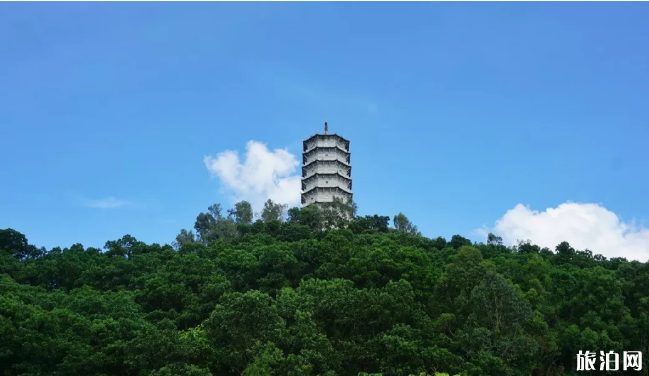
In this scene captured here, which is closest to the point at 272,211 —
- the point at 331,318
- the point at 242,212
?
the point at 242,212

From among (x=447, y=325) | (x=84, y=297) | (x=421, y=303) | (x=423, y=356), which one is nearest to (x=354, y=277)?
(x=421, y=303)

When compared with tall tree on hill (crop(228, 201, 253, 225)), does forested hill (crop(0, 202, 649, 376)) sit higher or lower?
lower

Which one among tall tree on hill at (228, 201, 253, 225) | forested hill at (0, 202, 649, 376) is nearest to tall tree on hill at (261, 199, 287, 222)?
tall tree on hill at (228, 201, 253, 225)

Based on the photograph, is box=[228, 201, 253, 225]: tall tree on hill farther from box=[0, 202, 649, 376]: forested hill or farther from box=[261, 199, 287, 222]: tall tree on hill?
box=[0, 202, 649, 376]: forested hill

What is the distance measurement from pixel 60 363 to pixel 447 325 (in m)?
11.8

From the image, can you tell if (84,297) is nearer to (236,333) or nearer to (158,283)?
(158,283)

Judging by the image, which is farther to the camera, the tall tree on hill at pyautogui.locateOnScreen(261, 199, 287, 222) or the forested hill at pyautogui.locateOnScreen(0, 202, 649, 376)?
the tall tree on hill at pyautogui.locateOnScreen(261, 199, 287, 222)

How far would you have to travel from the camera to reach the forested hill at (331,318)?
16859 millimetres

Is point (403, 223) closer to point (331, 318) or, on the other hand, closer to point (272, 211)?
point (272, 211)

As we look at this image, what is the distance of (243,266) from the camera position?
27.3 m

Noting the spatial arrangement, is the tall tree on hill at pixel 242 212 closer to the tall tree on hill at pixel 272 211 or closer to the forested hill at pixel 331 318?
the tall tree on hill at pixel 272 211

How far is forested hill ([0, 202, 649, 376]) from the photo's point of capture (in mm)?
16859

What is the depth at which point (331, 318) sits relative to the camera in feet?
64.5

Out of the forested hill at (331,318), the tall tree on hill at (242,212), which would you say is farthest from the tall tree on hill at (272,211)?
the forested hill at (331,318)
